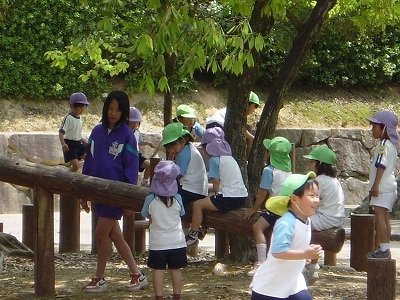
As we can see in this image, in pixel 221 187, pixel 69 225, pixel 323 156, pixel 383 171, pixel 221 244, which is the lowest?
pixel 221 244

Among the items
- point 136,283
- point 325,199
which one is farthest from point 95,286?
point 325,199

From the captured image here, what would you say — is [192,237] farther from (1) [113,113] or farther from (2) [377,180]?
(2) [377,180]

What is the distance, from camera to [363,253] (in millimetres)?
6980

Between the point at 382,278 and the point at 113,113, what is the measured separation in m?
2.52

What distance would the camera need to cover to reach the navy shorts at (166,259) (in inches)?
242

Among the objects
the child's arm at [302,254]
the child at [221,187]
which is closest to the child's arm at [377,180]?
the child at [221,187]

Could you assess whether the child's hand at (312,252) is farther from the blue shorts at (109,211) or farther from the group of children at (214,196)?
the blue shorts at (109,211)

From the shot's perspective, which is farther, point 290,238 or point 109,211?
point 109,211

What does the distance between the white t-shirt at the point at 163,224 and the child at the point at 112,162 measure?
55 cm

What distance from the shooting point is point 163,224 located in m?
6.17

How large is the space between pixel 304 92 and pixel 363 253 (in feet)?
34.6

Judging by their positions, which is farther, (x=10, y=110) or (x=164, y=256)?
(x=10, y=110)

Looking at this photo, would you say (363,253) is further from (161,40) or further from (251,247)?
(161,40)

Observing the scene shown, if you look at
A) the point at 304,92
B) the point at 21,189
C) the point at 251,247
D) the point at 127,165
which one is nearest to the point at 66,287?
the point at 127,165
